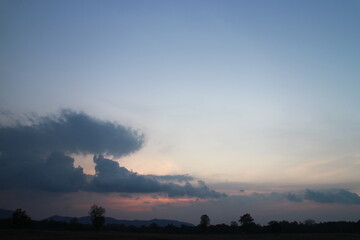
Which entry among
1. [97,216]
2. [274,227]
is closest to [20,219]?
[97,216]

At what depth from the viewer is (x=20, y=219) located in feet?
519

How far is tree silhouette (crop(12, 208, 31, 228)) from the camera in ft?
519

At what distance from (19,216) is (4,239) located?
314ft

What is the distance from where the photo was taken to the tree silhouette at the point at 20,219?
158125mm

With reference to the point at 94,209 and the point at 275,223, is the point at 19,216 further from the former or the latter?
the point at 275,223

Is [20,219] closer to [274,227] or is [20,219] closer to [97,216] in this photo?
[97,216]

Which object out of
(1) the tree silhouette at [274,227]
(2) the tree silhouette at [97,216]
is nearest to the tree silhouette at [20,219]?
(2) the tree silhouette at [97,216]

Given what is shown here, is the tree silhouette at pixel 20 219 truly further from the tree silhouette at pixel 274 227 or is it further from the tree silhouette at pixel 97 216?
the tree silhouette at pixel 274 227

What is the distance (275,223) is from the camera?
16212 centimetres

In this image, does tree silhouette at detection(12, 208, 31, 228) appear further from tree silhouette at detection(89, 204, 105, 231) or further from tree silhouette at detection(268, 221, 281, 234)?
tree silhouette at detection(268, 221, 281, 234)

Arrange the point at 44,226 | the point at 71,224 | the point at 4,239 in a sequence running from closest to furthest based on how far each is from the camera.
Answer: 1. the point at 4,239
2. the point at 71,224
3. the point at 44,226

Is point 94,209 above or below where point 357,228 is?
above

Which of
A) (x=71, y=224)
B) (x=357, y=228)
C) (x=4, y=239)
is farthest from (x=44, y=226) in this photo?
(x=357, y=228)

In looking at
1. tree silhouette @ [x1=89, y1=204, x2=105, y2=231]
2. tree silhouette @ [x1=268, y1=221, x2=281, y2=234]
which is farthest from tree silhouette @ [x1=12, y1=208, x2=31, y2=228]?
tree silhouette @ [x1=268, y1=221, x2=281, y2=234]
